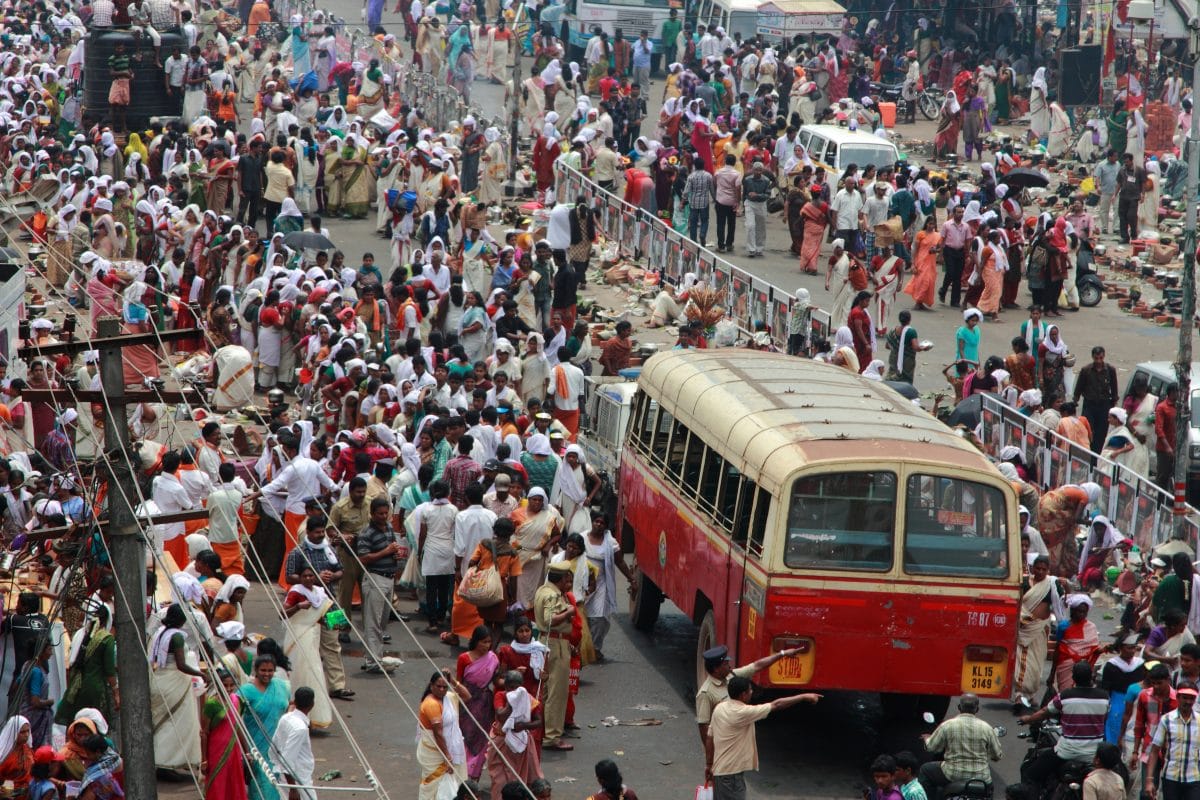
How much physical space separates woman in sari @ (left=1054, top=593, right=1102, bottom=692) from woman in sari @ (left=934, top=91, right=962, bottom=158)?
2415 cm

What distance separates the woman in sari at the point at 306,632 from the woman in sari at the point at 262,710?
4.23 ft

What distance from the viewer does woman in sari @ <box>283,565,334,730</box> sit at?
44.5ft

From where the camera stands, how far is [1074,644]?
46.2 ft

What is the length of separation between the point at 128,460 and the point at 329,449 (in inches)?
213

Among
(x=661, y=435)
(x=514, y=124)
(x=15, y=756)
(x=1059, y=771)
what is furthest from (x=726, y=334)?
(x=15, y=756)

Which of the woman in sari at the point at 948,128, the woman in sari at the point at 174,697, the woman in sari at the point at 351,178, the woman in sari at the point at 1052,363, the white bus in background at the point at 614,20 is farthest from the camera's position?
the white bus in background at the point at 614,20

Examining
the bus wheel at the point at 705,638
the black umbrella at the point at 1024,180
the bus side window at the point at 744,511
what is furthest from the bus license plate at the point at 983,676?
the black umbrella at the point at 1024,180

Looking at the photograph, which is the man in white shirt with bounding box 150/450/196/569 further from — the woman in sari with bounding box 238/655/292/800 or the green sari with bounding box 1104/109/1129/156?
the green sari with bounding box 1104/109/1129/156

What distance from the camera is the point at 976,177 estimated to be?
3575cm

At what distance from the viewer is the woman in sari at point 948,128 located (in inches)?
1465

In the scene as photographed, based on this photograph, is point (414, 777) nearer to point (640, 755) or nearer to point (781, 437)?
point (640, 755)

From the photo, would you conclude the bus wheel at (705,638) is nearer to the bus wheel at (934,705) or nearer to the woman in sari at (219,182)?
the bus wheel at (934,705)

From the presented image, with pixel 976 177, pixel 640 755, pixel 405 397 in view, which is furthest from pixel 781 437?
pixel 976 177

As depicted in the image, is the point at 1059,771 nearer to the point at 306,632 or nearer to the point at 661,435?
the point at 661,435
